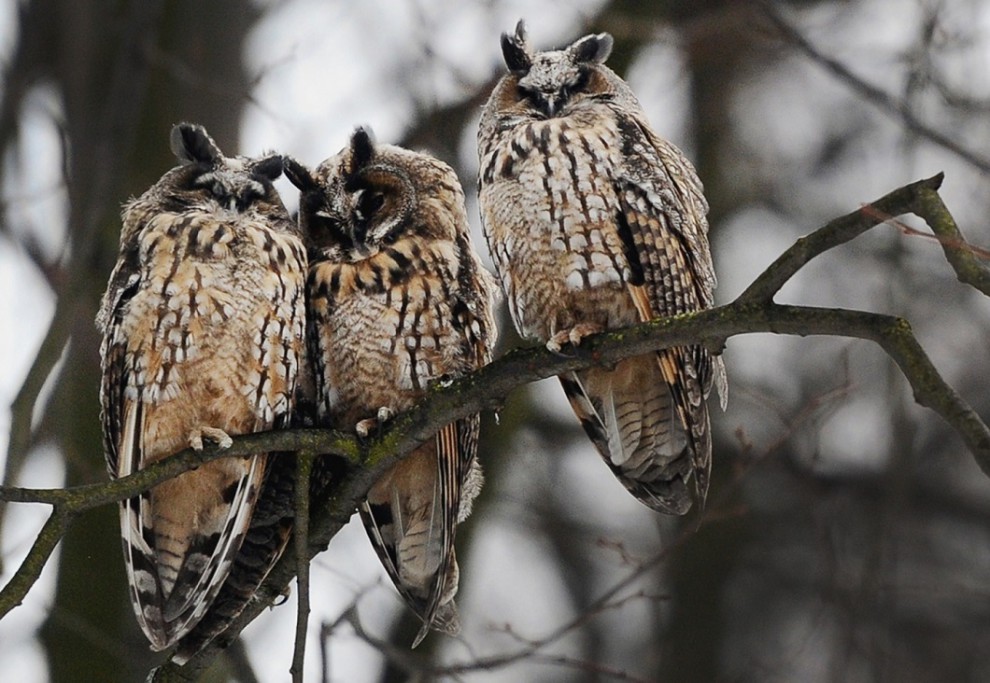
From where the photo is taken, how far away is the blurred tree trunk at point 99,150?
540 centimetres

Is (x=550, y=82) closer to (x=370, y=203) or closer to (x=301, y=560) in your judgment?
(x=370, y=203)

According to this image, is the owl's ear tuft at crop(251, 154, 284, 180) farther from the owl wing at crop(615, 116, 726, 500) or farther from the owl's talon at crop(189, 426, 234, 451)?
the owl wing at crop(615, 116, 726, 500)

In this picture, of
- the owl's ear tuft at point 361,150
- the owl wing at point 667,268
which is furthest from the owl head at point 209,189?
the owl wing at point 667,268

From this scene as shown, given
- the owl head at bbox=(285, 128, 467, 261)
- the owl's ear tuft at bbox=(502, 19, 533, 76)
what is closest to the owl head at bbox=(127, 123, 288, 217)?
the owl head at bbox=(285, 128, 467, 261)

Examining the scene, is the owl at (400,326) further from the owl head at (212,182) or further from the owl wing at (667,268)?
the owl wing at (667,268)

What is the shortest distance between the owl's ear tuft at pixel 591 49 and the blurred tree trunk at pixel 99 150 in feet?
6.36

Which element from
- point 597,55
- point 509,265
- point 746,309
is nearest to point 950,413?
point 746,309

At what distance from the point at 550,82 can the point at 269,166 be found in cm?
97

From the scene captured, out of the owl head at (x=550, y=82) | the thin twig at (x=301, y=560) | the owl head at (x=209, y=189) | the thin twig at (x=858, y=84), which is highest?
the thin twig at (x=858, y=84)

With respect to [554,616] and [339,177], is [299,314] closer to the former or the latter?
[339,177]

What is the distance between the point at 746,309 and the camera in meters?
2.85

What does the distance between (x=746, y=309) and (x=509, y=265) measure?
3.98ft

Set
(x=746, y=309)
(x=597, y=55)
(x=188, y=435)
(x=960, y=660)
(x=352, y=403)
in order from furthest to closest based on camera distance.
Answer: (x=960, y=660), (x=597, y=55), (x=352, y=403), (x=188, y=435), (x=746, y=309)

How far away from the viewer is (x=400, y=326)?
12.5 ft
